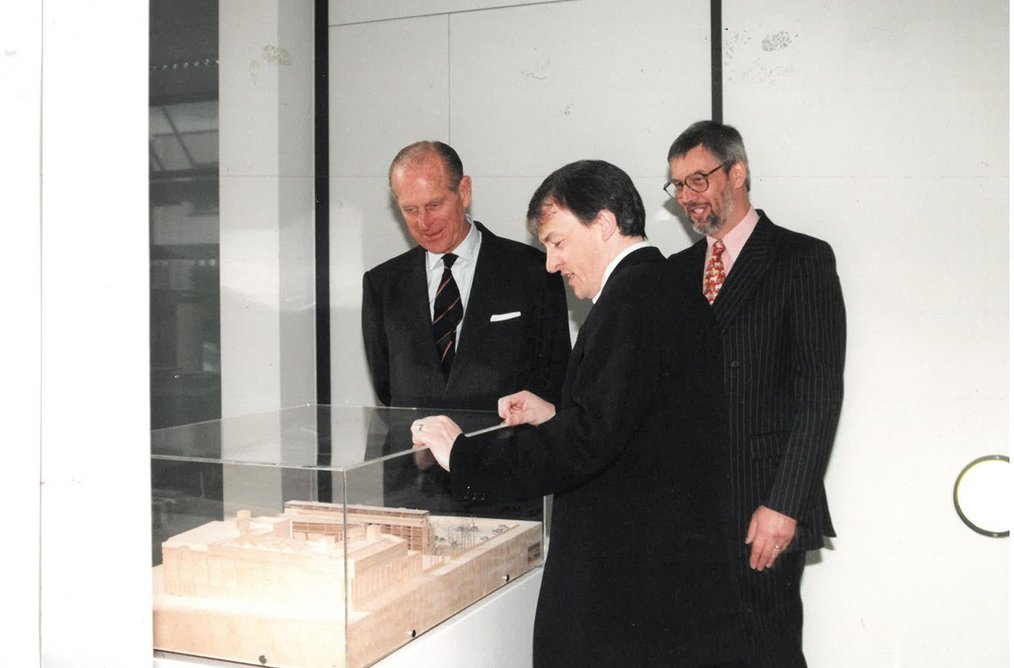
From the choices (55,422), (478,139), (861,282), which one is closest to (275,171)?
(478,139)

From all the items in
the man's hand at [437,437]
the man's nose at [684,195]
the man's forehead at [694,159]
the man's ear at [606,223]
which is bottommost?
the man's hand at [437,437]

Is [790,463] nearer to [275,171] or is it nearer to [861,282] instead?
[861,282]

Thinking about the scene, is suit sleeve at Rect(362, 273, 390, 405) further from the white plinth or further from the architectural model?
the architectural model

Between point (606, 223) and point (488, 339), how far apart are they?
122cm

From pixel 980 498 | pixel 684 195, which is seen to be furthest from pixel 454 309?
pixel 980 498

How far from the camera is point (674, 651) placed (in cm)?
181

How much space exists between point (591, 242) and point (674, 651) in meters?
0.73

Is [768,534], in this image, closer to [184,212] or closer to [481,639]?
[481,639]

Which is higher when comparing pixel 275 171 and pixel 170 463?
pixel 275 171

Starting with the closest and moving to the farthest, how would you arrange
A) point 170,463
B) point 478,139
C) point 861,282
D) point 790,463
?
point 170,463
point 790,463
point 861,282
point 478,139

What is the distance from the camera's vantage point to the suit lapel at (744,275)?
2.71m

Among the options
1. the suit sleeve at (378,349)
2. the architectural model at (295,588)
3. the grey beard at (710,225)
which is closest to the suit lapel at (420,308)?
the suit sleeve at (378,349)

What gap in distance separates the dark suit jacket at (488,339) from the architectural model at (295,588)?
50.4 inches

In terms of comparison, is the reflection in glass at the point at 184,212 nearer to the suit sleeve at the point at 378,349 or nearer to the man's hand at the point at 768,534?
the suit sleeve at the point at 378,349
